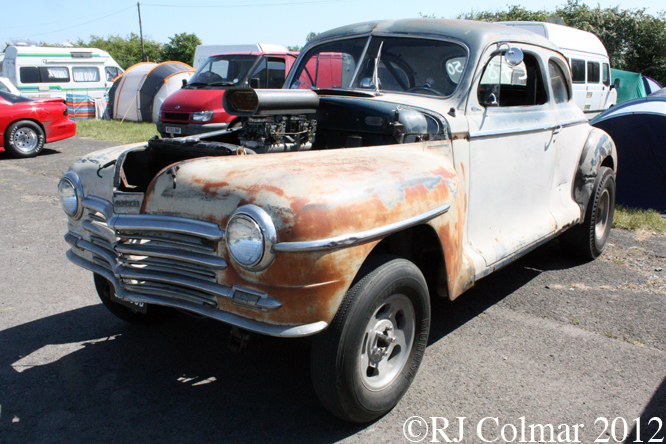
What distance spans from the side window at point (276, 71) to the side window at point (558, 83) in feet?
26.5

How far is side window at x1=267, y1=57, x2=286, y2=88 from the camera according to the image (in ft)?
39.2

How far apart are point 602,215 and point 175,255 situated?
4.48 metres

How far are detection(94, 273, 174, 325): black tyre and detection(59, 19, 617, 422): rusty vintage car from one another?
0.01m

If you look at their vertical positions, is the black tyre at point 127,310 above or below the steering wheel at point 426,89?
below

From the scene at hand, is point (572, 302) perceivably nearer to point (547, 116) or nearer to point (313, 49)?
point (547, 116)

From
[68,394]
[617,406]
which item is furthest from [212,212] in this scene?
[617,406]

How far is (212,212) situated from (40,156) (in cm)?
1119

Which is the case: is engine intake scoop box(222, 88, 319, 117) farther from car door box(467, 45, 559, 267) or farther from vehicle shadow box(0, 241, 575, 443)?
vehicle shadow box(0, 241, 575, 443)

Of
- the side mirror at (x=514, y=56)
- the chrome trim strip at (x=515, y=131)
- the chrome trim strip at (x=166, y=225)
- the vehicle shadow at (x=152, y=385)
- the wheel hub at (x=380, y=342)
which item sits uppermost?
the side mirror at (x=514, y=56)

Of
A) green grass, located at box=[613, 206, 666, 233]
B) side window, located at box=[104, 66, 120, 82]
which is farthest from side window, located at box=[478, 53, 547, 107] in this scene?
side window, located at box=[104, 66, 120, 82]

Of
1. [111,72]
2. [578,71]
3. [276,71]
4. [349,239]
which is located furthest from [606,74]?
[111,72]

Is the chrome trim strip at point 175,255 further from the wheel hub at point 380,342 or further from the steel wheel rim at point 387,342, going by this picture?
the wheel hub at point 380,342

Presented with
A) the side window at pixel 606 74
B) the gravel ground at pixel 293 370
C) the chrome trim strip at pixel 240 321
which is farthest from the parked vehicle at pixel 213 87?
the side window at pixel 606 74

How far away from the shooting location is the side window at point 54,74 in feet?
63.0
